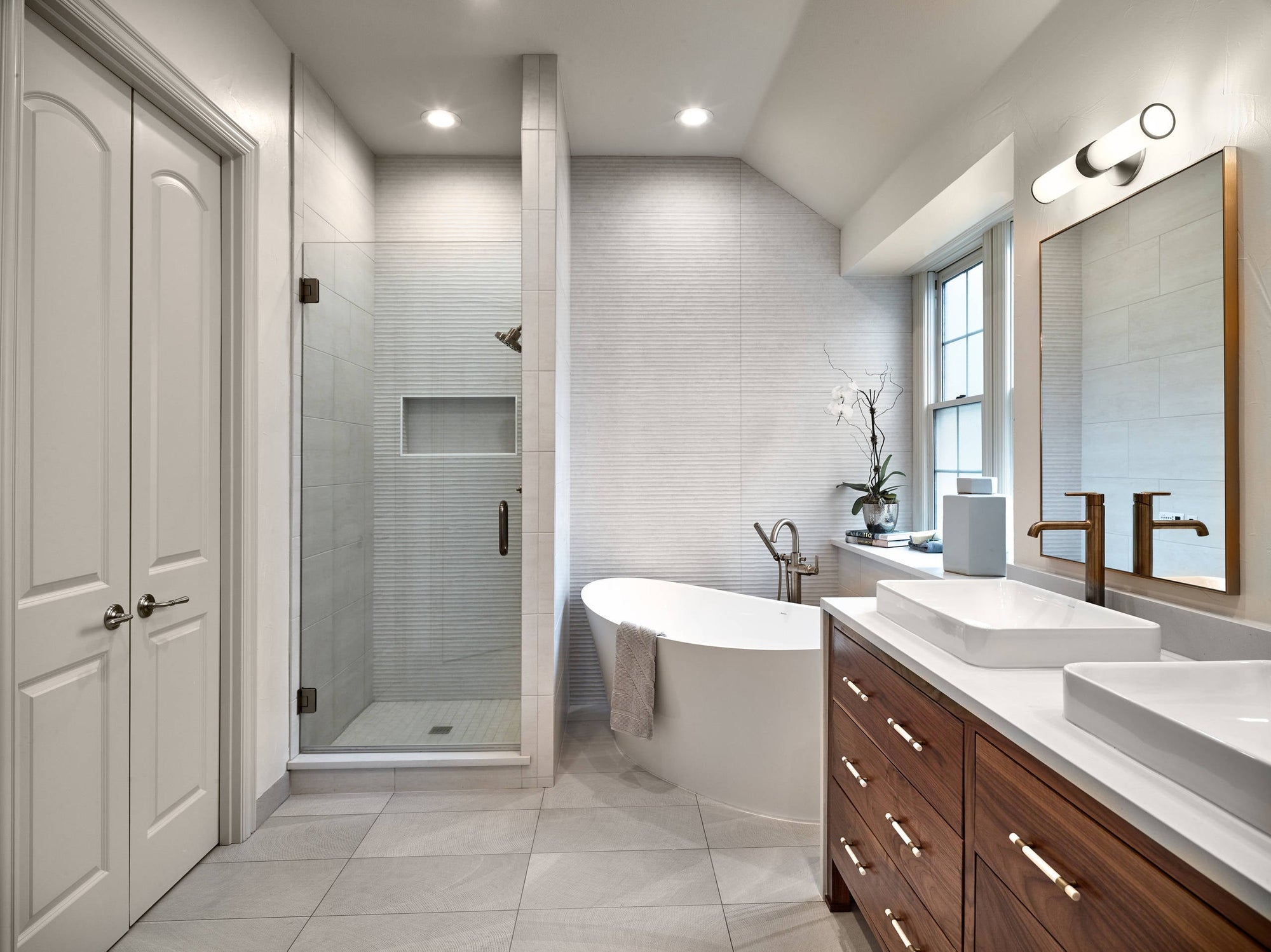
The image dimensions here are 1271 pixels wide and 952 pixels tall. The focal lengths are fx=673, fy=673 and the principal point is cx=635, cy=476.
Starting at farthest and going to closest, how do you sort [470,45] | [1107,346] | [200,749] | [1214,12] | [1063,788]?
[470,45], [200,749], [1107,346], [1214,12], [1063,788]

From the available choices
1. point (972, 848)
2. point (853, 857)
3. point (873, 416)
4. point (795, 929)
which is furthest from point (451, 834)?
point (873, 416)

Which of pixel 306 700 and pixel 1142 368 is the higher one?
pixel 1142 368

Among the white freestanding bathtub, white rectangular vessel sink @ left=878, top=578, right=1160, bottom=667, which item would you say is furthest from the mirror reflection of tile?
the white freestanding bathtub

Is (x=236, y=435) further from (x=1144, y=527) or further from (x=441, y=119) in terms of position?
(x=1144, y=527)

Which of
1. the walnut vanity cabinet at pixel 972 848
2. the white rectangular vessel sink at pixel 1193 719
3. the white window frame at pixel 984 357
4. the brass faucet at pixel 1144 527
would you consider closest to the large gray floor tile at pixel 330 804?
the walnut vanity cabinet at pixel 972 848

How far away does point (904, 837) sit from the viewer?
1314 millimetres

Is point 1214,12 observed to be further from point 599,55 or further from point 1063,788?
point 599,55

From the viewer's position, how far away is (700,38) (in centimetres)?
243

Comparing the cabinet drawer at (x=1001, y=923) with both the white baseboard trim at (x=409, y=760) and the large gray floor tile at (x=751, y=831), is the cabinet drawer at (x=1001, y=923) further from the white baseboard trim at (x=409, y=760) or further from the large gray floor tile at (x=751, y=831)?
the white baseboard trim at (x=409, y=760)

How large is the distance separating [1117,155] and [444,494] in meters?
2.23

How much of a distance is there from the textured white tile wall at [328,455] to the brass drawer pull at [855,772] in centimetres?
178

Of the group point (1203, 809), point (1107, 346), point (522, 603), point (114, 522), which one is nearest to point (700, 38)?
point (1107, 346)

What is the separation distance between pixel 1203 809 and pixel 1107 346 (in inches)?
49.4

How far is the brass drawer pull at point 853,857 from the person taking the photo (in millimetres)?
1550
